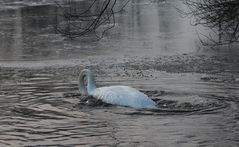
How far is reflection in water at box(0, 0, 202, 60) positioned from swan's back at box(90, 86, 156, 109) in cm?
850

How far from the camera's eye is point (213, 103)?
14172 mm

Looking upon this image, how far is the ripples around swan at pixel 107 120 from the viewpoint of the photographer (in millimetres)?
11180

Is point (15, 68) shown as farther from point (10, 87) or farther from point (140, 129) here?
point (140, 129)

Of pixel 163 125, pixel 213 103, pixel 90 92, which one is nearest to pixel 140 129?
pixel 163 125

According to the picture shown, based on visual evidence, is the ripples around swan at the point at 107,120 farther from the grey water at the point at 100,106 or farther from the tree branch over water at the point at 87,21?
the tree branch over water at the point at 87,21

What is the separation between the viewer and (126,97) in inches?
551

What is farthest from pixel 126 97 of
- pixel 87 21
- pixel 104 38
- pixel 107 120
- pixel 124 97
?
pixel 104 38

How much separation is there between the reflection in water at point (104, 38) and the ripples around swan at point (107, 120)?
8058 millimetres

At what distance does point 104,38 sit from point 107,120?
1608 cm

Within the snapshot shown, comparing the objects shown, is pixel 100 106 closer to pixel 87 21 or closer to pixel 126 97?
pixel 126 97

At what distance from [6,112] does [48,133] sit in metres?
2.13

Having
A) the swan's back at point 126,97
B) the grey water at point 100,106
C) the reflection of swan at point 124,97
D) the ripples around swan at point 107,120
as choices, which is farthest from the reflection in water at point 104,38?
the swan's back at point 126,97

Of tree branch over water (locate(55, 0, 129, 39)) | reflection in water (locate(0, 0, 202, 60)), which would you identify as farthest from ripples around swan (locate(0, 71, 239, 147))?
reflection in water (locate(0, 0, 202, 60))

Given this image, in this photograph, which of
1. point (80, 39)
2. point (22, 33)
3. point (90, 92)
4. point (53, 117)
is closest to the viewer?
point (53, 117)
